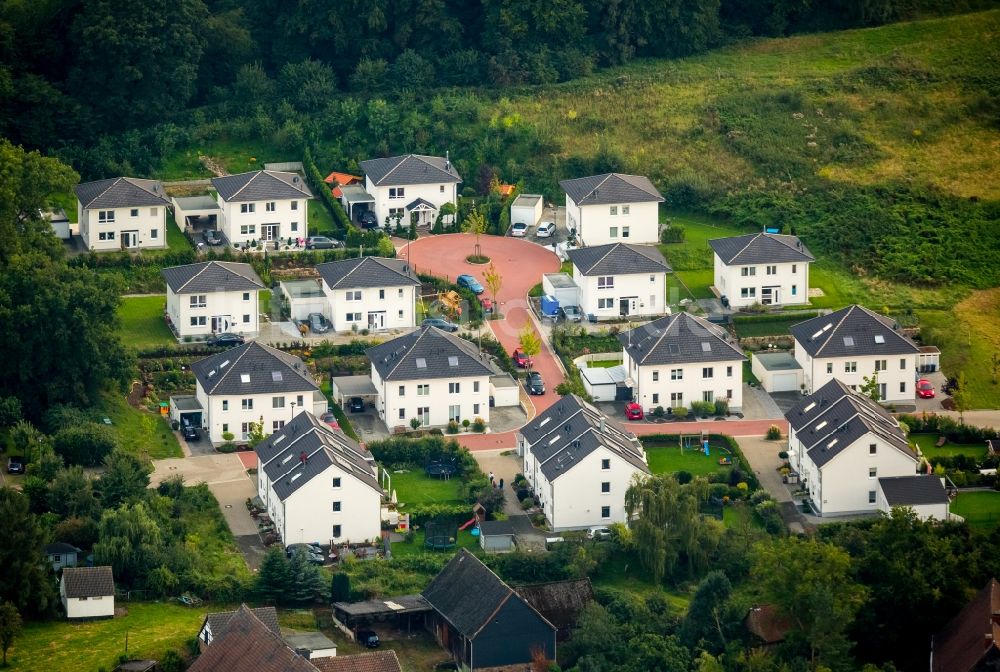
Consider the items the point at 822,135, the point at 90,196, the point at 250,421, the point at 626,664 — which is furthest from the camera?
the point at 822,135

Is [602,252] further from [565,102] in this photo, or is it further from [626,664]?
[626,664]

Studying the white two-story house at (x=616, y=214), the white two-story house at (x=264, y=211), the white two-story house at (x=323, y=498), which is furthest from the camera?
the white two-story house at (x=616, y=214)

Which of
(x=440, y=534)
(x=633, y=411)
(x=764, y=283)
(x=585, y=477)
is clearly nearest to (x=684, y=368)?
(x=633, y=411)

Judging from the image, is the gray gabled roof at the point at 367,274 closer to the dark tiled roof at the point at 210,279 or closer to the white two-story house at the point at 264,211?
the dark tiled roof at the point at 210,279

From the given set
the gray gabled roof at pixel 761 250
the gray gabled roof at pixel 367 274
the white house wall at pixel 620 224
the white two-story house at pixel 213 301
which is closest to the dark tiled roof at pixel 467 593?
the gray gabled roof at pixel 367 274

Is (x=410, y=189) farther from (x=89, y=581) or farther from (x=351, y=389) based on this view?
(x=89, y=581)

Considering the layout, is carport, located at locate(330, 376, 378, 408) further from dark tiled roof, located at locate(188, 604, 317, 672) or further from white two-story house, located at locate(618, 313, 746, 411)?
dark tiled roof, located at locate(188, 604, 317, 672)

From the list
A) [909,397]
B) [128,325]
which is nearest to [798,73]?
[909,397]
